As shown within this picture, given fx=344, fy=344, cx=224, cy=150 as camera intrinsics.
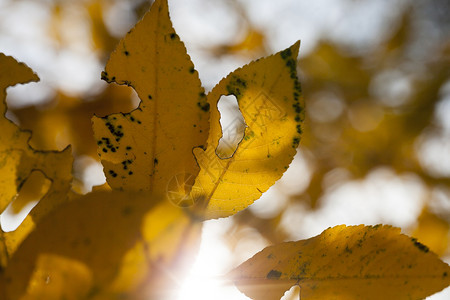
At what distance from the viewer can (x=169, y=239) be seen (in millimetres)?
308

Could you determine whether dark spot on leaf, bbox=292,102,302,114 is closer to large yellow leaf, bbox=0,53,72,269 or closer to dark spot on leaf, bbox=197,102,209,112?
dark spot on leaf, bbox=197,102,209,112

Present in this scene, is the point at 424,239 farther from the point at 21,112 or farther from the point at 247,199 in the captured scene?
the point at 21,112

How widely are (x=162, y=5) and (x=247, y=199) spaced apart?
24 centimetres

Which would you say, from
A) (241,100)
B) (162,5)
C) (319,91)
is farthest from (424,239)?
(162,5)

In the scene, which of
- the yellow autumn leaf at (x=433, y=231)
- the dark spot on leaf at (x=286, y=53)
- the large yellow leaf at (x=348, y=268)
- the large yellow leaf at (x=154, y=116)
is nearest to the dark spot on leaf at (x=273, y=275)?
the large yellow leaf at (x=348, y=268)

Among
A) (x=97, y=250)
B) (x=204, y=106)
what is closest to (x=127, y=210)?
(x=97, y=250)

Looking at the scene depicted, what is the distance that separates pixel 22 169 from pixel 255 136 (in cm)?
28

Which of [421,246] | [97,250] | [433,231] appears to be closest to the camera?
[97,250]

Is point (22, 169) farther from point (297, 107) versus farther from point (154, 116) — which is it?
point (297, 107)

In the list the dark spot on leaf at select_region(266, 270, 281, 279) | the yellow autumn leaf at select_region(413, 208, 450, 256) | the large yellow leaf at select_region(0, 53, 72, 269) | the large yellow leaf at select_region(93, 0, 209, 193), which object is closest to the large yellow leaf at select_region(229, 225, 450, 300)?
the dark spot on leaf at select_region(266, 270, 281, 279)

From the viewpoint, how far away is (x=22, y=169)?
41 cm

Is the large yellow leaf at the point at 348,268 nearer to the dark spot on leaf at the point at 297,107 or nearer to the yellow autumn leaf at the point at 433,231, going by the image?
the dark spot on leaf at the point at 297,107

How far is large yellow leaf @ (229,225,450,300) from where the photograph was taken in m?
0.40

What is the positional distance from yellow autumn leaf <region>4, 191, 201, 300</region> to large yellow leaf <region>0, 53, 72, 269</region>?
134 millimetres
